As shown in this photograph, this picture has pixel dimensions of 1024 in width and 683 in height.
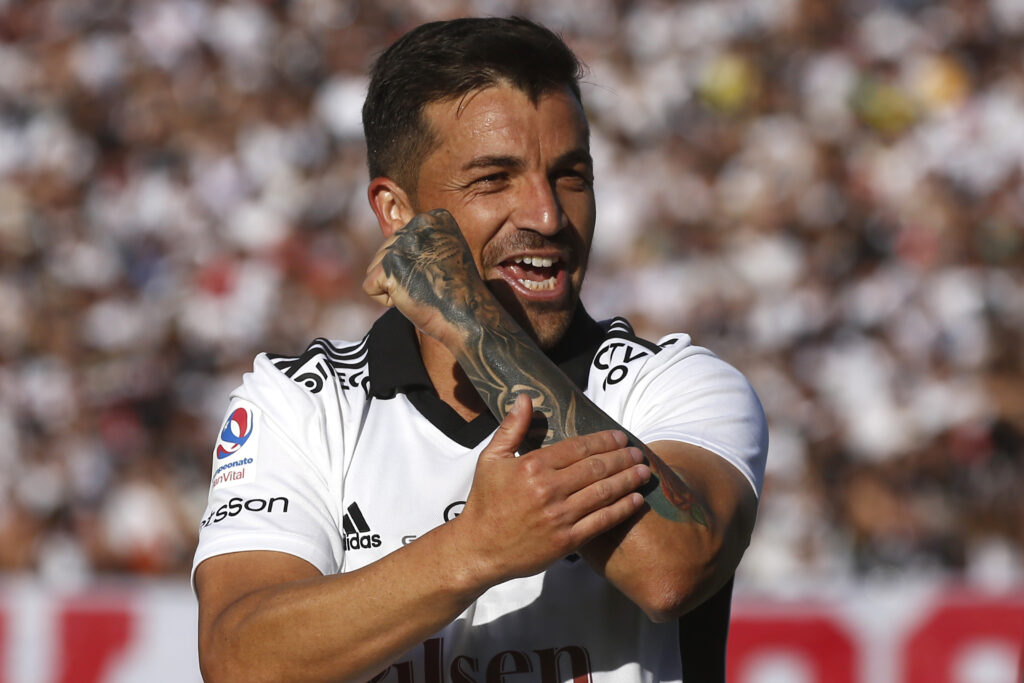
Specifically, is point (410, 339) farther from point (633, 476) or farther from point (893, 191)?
point (893, 191)

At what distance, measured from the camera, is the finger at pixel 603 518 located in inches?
73.0

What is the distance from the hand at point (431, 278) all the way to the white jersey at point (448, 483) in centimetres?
36

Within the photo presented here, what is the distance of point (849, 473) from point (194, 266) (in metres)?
4.92

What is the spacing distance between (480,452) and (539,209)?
0.44m

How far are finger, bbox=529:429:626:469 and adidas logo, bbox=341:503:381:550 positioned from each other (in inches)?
22.0

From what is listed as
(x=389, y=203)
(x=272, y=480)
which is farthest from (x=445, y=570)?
(x=389, y=203)

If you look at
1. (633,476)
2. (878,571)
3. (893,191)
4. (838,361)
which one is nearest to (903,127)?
(893,191)

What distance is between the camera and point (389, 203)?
8.60 feet

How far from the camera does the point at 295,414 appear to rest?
238 centimetres

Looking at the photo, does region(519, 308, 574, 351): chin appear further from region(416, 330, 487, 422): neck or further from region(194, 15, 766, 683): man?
region(416, 330, 487, 422): neck

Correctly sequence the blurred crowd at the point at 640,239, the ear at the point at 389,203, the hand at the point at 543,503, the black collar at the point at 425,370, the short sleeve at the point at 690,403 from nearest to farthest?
the hand at the point at 543,503, the short sleeve at the point at 690,403, the black collar at the point at 425,370, the ear at the point at 389,203, the blurred crowd at the point at 640,239

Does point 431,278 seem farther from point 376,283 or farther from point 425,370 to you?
point 425,370

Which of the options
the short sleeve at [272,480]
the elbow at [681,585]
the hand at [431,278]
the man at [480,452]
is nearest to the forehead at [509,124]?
the man at [480,452]

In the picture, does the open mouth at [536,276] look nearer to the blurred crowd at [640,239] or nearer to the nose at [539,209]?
the nose at [539,209]
